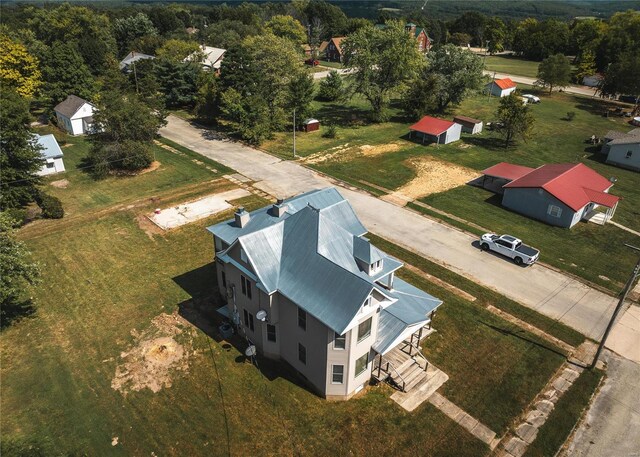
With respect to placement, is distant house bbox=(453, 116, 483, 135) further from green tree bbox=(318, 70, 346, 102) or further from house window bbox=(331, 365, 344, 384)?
house window bbox=(331, 365, 344, 384)

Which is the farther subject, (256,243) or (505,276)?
(505,276)

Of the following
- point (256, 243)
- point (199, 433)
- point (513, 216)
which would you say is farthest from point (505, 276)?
point (199, 433)

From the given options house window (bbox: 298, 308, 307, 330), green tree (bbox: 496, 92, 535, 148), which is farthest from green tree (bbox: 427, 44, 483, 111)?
house window (bbox: 298, 308, 307, 330)

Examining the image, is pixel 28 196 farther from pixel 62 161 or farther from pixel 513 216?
pixel 513 216

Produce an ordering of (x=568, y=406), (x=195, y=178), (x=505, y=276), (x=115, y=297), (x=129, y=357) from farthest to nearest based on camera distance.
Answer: (x=195, y=178) → (x=505, y=276) → (x=115, y=297) → (x=129, y=357) → (x=568, y=406)

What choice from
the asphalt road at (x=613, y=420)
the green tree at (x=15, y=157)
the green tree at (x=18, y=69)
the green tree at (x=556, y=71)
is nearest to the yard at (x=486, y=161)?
the green tree at (x=556, y=71)

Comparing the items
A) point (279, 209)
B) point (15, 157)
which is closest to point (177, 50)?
point (15, 157)
